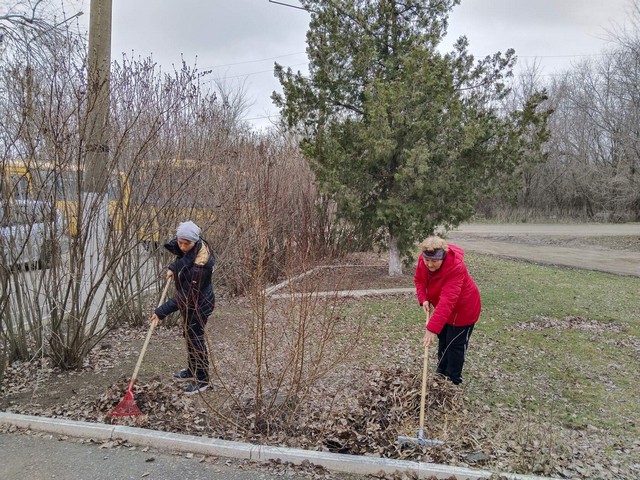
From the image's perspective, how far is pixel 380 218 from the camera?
373 inches

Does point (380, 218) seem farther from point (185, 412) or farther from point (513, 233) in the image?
point (513, 233)

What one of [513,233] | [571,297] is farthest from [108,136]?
[513,233]

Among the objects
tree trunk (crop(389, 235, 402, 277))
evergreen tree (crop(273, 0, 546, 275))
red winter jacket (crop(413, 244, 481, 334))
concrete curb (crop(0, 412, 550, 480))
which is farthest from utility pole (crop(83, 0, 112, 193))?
tree trunk (crop(389, 235, 402, 277))

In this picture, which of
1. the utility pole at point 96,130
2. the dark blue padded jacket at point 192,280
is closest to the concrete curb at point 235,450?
the dark blue padded jacket at point 192,280

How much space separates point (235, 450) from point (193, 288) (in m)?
Answer: 1.49

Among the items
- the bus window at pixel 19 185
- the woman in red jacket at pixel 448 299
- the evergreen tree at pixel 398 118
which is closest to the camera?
the woman in red jacket at pixel 448 299

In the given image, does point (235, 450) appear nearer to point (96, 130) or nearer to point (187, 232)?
point (187, 232)

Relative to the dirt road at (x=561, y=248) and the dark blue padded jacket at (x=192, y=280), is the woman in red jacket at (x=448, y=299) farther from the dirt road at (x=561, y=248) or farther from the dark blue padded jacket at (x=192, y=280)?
the dirt road at (x=561, y=248)

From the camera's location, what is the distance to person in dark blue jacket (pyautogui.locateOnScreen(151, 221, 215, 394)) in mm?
4297

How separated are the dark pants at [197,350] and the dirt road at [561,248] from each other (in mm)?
12871

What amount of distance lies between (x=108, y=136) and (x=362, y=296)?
5.36 m

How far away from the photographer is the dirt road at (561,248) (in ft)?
49.5

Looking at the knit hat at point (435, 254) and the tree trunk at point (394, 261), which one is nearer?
the knit hat at point (435, 254)

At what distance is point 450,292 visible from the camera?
4254mm
